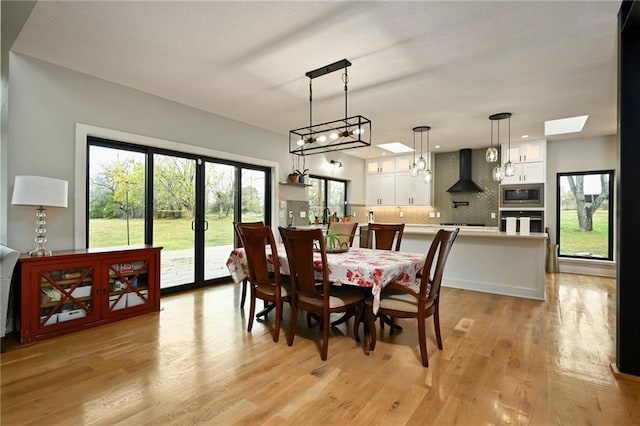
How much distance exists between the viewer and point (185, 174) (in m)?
4.32

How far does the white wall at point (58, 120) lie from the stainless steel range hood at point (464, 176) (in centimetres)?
547

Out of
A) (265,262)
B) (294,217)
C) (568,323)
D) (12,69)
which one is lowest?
(568,323)

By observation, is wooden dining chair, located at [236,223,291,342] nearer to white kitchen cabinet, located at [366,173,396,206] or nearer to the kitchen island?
the kitchen island

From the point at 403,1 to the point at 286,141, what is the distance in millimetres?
3832

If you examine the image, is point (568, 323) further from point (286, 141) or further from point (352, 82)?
point (286, 141)

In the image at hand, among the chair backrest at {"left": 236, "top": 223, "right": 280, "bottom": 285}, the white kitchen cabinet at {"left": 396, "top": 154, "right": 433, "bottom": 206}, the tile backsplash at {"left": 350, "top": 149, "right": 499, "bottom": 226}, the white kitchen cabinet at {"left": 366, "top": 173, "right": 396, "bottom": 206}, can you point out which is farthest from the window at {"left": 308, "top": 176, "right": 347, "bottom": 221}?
the chair backrest at {"left": 236, "top": 223, "right": 280, "bottom": 285}

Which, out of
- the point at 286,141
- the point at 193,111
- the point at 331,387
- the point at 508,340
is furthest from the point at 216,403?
the point at 286,141

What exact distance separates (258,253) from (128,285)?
1495mm

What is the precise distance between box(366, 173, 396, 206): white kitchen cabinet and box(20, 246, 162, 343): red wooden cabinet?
5.47 meters

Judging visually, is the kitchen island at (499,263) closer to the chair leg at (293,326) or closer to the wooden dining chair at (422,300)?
the wooden dining chair at (422,300)

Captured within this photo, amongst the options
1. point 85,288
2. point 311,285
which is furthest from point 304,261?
point 85,288

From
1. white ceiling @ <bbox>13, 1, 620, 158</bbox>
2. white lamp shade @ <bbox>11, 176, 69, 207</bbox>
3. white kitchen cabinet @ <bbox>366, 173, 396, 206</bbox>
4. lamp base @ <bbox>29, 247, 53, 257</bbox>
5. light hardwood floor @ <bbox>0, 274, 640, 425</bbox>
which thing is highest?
white ceiling @ <bbox>13, 1, 620, 158</bbox>

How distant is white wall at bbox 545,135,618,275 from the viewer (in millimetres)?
5598

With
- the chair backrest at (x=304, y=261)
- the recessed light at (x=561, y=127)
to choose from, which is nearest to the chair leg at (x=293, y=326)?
the chair backrest at (x=304, y=261)
